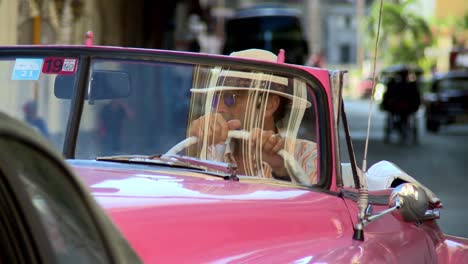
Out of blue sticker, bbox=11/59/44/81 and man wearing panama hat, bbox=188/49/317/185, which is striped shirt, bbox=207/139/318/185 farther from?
blue sticker, bbox=11/59/44/81

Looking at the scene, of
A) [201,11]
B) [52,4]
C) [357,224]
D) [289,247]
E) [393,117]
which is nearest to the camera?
[289,247]

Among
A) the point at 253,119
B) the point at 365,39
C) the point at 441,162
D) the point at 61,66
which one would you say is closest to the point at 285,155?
the point at 253,119

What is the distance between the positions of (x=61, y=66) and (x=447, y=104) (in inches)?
1296

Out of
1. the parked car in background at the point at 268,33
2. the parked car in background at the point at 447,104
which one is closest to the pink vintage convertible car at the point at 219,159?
the parked car in background at the point at 447,104

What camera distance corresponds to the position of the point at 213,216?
11.5 feet

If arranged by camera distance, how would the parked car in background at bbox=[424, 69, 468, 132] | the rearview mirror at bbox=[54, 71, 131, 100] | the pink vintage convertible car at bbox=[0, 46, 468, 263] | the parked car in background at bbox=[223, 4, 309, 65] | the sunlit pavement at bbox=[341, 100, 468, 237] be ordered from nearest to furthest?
1. the pink vintage convertible car at bbox=[0, 46, 468, 263]
2. the rearview mirror at bbox=[54, 71, 131, 100]
3. the sunlit pavement at bbox=[341, 100, 468, 237]
4. the parked car in background at bbox=[424, 69, 468, 132]
5. the parked car in background at bbox=[223, 4, 309, 65]

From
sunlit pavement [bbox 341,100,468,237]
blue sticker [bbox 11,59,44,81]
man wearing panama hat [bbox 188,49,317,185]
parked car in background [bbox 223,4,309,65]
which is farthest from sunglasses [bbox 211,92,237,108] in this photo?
parked car in background [bbox 223,4,309,65]

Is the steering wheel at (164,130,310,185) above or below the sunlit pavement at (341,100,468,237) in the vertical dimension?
above

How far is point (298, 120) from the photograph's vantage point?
449 centimetres

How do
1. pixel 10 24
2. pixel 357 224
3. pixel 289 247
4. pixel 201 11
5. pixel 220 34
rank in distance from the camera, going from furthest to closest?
pixel 220 34 < pixel 201 11 < pixel 10 24 < pixel 357 224 < pixel 289 247

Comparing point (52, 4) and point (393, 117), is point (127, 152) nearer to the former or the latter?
point (52, 4)

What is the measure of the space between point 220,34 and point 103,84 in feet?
327

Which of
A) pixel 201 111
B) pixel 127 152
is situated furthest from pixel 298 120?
pixel 127 152

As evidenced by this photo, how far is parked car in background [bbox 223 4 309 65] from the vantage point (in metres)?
38.4
